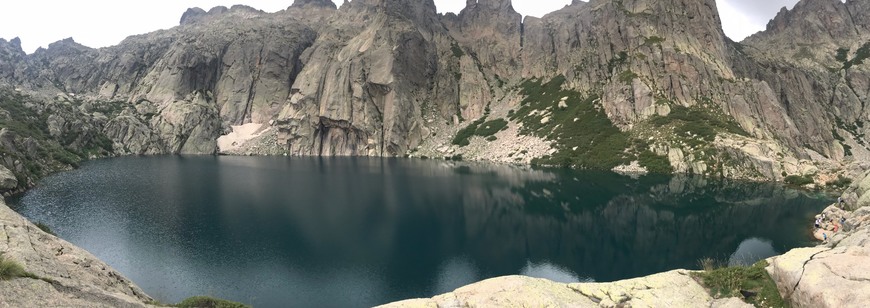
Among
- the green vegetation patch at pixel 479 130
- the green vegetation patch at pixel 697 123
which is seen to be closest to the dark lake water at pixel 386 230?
the green vegetation patch at pixel 697 123

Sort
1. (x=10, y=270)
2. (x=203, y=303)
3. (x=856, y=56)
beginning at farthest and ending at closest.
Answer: (x=856, y=56) → (x=203, y=303) → (x=10, y=270)

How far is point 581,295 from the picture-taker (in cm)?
1694

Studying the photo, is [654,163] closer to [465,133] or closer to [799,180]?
[799,180]

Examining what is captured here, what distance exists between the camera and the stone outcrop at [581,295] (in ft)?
52.0

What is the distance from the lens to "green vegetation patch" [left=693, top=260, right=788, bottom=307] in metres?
15.2

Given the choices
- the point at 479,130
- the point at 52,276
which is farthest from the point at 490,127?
the point at 52,276

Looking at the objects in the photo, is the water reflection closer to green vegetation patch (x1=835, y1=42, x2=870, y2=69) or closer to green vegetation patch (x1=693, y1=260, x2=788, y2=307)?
green vegetation patch (x1=693, y1=260, x2=788, y2=307)

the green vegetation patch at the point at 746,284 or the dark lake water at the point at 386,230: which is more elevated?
the green vegetation patch at the point at 746,284

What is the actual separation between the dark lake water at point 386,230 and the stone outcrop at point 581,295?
16092 millimetres

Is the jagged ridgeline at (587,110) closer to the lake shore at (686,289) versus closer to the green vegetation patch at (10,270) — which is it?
the green vegetation patch at (10,270)

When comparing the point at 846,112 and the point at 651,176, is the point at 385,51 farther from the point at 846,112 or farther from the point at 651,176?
the point at 846,112

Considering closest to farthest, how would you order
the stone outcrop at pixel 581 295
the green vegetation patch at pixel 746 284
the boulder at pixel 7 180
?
the green vegetation patch at pixel 746 284 < the stone outcrop at pixel 581 295 < the boulder at pixel 7 180

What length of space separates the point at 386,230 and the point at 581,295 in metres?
36.2

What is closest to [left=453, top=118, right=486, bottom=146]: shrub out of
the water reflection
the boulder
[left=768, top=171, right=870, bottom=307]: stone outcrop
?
the water reflection
